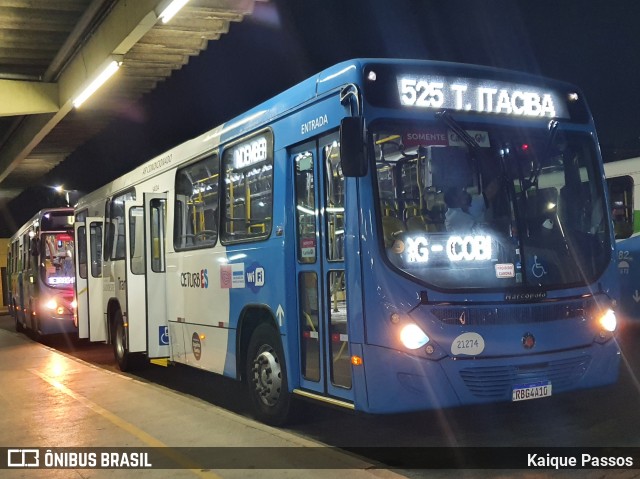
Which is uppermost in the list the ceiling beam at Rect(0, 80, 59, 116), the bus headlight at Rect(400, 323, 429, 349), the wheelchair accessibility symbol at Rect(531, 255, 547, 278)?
the ceiling beam at Rect(0, 80, 59, 116)

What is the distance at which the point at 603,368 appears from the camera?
634cm

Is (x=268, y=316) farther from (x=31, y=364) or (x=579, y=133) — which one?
(x=31, y=364)

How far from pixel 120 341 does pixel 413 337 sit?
26.1ft

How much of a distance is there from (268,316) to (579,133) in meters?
3.61

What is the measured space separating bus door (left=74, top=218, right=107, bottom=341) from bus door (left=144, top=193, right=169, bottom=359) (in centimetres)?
339

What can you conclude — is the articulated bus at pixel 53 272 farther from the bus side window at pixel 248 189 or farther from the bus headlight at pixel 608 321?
the bus headlight at pixel 608 321

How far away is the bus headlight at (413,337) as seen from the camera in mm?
5645

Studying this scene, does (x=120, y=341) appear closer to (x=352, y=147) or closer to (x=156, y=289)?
(x=156, y=289)

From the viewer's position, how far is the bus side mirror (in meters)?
5.64

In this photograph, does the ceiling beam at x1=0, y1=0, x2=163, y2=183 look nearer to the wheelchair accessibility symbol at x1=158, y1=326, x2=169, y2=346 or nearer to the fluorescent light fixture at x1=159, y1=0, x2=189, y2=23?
the fluorescent light fixture at x1=159, y1=0, x2=189, y2=23

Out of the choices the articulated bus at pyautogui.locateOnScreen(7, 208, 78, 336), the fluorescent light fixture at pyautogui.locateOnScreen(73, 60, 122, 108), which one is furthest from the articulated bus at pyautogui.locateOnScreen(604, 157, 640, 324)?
the articulated bus at pyautogui.locateOnScreen(7, 208, 78, 336)

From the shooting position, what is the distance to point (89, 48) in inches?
493

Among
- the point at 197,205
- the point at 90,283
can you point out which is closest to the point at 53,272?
the point at 90,283

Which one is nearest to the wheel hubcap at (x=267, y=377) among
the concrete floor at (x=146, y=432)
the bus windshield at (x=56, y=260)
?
the concrete floor at (x=146, y=432)
